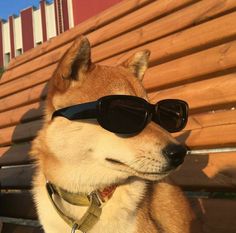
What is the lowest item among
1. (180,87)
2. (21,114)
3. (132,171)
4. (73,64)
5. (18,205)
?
(18,205)

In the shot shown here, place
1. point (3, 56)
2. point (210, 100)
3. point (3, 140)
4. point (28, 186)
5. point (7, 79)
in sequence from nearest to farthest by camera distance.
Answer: point (210, 100), point (28, 186), point (3, 140), point (7, 79), point (3, 56)

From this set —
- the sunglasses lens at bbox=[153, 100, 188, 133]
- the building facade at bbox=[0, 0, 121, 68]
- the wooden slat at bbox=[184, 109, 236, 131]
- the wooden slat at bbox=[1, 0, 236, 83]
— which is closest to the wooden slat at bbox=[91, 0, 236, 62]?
the wooden slat at bbox=[1, 0, 236, 83]

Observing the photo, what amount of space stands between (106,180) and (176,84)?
Answer: 1326mm

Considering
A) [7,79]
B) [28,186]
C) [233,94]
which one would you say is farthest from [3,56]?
[233,94]

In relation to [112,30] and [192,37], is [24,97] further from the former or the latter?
[192,37]

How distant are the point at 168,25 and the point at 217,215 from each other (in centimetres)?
159

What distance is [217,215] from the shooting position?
2568 millimetres

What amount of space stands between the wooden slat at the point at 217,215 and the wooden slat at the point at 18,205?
1.45 meters

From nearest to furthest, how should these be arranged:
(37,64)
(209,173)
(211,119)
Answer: (209,173) < (211,119) < (37,64)

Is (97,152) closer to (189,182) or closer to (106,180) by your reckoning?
(106,180)

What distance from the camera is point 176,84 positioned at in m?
3.25

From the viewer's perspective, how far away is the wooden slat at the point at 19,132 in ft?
13.7

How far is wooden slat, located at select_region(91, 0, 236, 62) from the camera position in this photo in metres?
3.16

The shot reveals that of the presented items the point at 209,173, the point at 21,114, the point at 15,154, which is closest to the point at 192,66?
the point at 209,173
